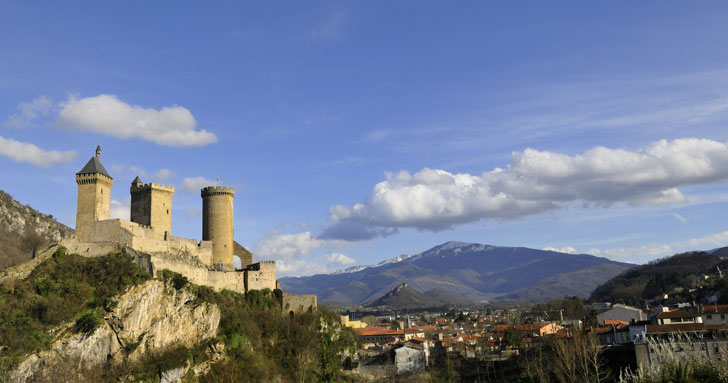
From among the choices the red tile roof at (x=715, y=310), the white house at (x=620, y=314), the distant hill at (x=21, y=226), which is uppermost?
the distant hill at (x=21, y=226)

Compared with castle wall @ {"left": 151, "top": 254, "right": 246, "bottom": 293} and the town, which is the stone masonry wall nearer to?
castle wall @ {"left": 151, "top": 254, "right": 246, "bottom": 293}

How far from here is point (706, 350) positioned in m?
64.6

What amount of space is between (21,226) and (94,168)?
261 feet

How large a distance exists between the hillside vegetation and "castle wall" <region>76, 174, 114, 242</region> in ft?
14.0

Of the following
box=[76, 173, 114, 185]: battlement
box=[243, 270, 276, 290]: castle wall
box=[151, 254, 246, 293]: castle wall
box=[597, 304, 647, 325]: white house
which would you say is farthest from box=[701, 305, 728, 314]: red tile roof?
box=[76, 173, 114, 185]: battlement

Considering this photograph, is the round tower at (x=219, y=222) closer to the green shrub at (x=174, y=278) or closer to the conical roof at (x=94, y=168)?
the green shrub at (x=174, y=278)

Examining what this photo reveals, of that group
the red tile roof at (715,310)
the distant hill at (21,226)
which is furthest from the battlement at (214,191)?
the red tile roof at (715,310)

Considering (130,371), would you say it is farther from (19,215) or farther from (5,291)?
(19,215)

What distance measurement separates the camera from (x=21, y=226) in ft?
454

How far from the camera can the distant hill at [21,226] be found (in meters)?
124

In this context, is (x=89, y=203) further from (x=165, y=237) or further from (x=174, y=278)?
(x=174, y=278)

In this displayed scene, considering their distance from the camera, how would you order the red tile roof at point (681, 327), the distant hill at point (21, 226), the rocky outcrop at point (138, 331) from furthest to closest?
the distant hill at point (21, 226)
the red tile roof at point (681, 327)
the rocky outcrop at point (138, 331)

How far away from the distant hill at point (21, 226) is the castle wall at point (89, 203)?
55.3 m

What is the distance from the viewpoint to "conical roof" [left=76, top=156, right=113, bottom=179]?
7181 centimetres
